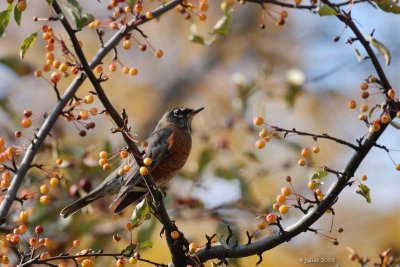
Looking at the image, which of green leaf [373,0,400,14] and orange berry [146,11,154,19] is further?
orange berry [146,11,154,19]

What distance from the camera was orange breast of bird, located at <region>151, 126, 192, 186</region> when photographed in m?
3.63

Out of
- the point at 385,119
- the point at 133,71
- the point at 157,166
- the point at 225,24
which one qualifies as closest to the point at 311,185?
the point at 385,119

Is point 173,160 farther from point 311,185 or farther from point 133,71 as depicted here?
→ point 311,185

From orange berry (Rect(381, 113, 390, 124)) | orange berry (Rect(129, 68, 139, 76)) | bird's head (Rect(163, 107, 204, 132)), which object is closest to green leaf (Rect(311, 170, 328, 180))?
orange berry (Rect(381, 113, 390, 124))

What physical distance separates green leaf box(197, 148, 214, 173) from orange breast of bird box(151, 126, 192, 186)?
0.37 m

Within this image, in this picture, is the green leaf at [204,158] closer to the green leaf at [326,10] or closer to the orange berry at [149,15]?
the orange berry at [149,15]

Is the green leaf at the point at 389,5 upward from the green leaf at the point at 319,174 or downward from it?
upward

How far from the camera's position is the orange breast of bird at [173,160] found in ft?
11.9

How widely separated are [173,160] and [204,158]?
62 cm

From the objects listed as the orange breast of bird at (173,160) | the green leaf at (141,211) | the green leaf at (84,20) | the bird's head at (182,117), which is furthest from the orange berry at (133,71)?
the bird's head at (182,117)

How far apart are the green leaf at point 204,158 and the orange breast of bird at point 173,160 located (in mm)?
370

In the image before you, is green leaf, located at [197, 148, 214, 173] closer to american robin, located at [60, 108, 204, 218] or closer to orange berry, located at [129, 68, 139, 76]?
american robin, located at [60, 108, 204, 218]

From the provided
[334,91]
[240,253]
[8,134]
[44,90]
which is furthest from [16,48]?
[240,253]

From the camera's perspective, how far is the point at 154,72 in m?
10.2
